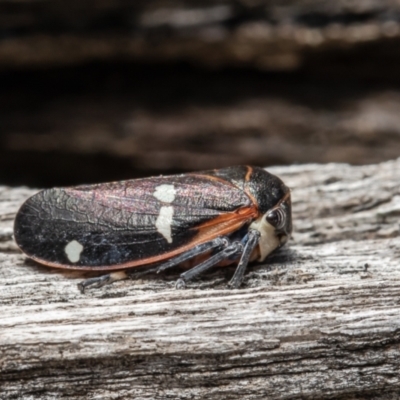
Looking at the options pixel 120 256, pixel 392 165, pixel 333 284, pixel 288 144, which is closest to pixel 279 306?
pixel 333 284

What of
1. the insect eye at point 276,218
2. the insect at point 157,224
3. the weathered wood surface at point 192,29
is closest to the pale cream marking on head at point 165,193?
the insect at point 157,224

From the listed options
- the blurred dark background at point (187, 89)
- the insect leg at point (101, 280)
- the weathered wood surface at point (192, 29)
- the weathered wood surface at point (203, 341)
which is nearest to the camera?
the weathered wood surface at point (203, 341)

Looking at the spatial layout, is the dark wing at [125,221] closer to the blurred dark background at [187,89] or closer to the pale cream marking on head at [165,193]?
the pale cream marking on head at [165,193]

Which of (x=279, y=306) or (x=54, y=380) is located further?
(x=279, y=306)

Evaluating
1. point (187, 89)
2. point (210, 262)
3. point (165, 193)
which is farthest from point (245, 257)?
point (187, 89)

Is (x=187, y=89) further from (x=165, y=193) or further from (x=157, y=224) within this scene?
(x=157, y=224)

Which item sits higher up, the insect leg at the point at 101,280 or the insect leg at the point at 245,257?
the insect leg at the point at 245,257

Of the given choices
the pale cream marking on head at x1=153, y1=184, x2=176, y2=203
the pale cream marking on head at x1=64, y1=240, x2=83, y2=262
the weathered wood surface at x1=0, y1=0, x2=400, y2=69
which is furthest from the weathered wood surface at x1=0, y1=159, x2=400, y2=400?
the weathered wood surface at x1=0, y1=0, x2=400, y2=69

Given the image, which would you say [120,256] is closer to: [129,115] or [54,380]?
[54,380]
